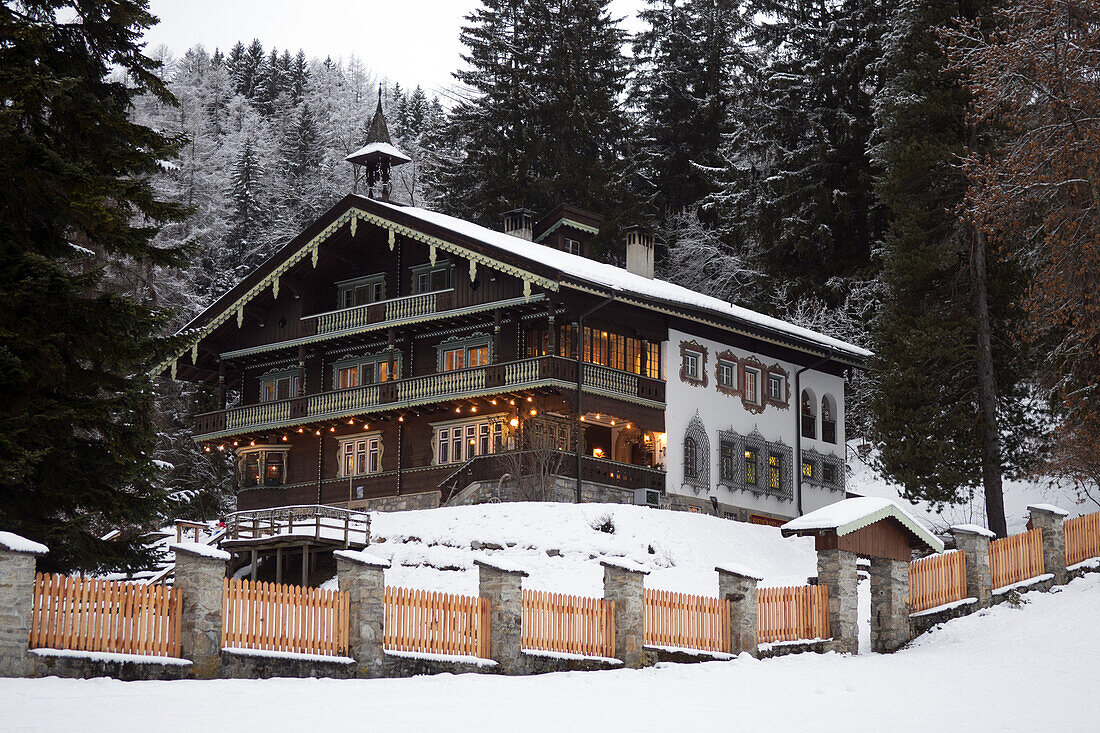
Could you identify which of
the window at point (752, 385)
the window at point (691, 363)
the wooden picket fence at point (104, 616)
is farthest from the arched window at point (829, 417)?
the wooden picket fence at point (104, 616)

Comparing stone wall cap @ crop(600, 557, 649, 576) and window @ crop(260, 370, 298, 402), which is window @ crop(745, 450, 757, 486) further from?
stone wall cap @ crop(600, 557, 649, 576)

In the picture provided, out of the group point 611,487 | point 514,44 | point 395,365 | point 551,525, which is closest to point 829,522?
point 551,525

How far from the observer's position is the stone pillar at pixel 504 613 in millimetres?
19734

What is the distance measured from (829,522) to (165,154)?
12.9 m

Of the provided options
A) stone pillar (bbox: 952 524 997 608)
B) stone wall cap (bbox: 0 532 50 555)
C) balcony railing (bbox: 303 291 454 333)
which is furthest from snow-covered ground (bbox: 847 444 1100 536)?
stone wall cap (bbox: 0 532 50 555)

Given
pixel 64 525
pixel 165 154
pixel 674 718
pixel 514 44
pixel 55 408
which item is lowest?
pixel 674 718

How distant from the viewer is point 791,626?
23594 millimetres

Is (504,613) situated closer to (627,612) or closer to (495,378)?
(627,612)

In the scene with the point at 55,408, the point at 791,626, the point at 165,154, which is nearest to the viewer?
the point at 55,408

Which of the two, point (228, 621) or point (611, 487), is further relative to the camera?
point (611, 487)

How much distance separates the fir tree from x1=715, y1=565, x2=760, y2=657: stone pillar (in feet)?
31.1

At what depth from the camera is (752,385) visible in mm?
47094

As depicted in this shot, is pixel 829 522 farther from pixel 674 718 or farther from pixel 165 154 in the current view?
pixel 165 154

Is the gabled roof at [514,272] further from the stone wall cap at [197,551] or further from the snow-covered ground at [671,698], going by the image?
the stone wall cap at [197,551]
